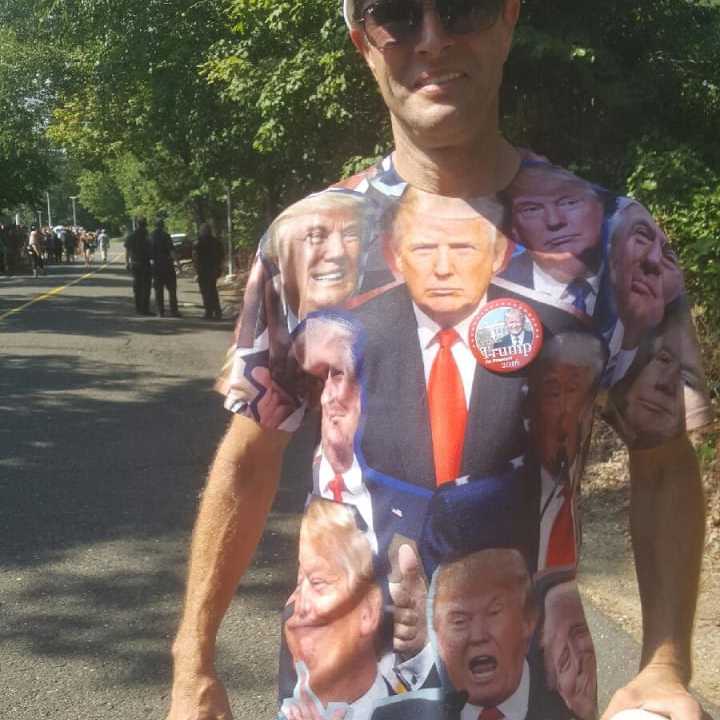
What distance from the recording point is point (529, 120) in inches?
396

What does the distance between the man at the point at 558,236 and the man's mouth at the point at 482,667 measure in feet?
1.66

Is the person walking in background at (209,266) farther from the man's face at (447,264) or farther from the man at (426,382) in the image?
the man's face at (447,264)

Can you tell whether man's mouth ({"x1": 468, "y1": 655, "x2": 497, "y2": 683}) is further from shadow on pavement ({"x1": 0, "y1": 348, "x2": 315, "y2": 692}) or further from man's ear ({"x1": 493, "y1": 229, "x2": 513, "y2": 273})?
shadow on pavement ({"x1": 0, "y1": 348, "x2": 315, "y2": 692})

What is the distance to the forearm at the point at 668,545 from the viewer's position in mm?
1595

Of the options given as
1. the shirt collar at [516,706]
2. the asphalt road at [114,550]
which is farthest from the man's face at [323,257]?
the asphalt road at [114,550]

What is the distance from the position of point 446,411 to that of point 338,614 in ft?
1.11

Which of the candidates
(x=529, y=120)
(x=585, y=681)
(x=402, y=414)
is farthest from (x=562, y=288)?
(x=529, y=120)

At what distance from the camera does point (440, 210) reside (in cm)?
166

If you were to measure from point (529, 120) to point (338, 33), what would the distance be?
2424mm

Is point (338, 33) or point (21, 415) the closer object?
point (21, 415)

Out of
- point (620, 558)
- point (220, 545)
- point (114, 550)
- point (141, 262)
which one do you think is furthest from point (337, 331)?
point (141, 262)

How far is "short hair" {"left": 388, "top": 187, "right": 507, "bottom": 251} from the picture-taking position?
1638 mm

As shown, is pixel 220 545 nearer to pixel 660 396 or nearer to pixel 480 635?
pixel 480 635

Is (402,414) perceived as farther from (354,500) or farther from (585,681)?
(585,681)
